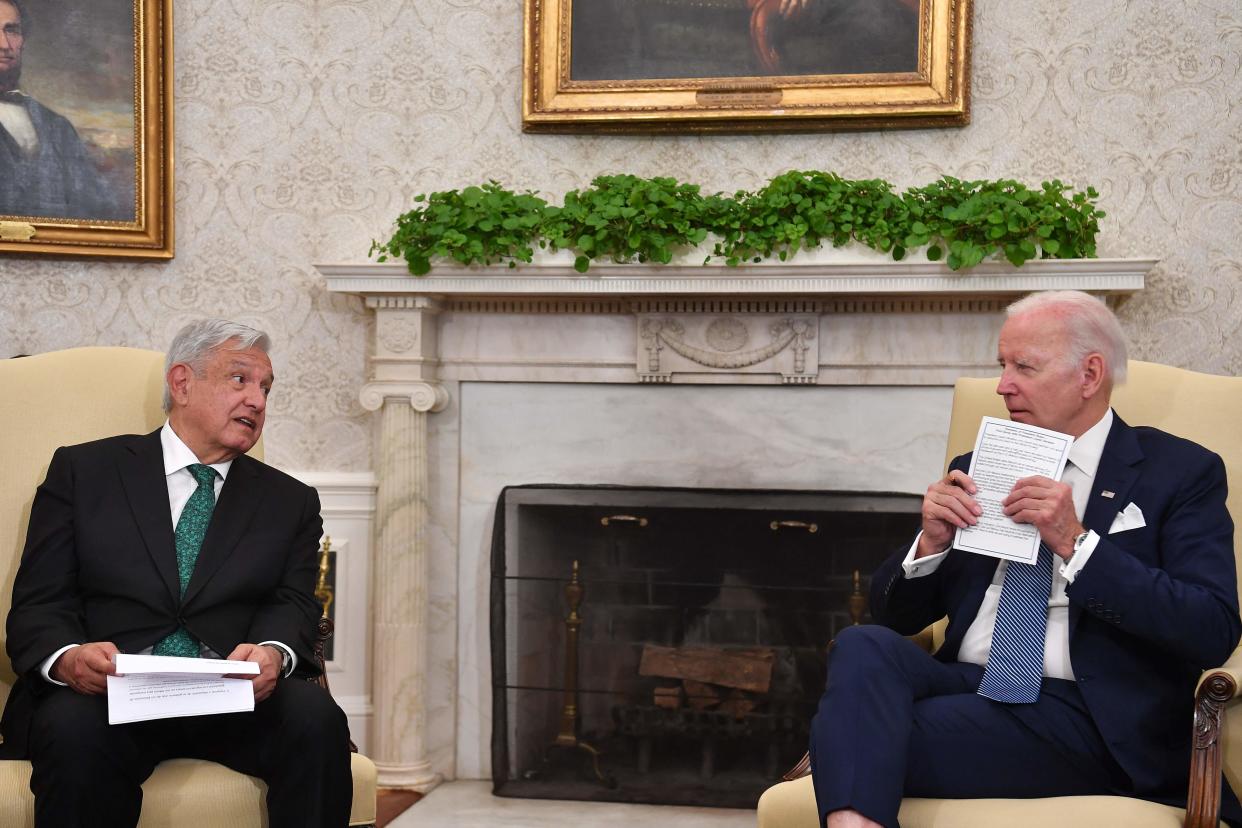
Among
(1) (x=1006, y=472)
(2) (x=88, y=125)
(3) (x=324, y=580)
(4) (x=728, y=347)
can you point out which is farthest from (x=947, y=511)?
(2) (x=88, y=125)

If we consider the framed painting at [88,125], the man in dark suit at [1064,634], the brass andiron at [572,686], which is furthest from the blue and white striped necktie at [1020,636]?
the framed painting at [88,125]

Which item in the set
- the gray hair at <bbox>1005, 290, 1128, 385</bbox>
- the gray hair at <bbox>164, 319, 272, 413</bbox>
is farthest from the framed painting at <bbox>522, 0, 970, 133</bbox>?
the gray hair at <bbox>164, 319, 272, 413</bbox>

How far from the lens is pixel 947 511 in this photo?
90.4 inches

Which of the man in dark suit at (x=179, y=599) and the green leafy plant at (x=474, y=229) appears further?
the green leafy plant at (x=474, y=229)

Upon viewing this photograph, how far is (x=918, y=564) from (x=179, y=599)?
149 cm

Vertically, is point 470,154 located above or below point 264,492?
above

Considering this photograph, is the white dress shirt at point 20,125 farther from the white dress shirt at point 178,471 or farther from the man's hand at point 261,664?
the man's hand at point 261,664

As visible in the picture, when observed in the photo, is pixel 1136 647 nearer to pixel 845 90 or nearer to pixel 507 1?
pixel 845 90

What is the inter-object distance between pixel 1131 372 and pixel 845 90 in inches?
59.0

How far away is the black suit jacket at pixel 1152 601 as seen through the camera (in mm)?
2137

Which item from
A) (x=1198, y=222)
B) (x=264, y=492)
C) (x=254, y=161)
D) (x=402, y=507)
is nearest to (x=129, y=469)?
(x=264, y=492)

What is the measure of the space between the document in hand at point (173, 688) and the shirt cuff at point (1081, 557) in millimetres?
1498

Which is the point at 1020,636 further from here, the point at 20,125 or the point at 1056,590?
the point at 20,125

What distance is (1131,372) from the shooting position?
111 inches
